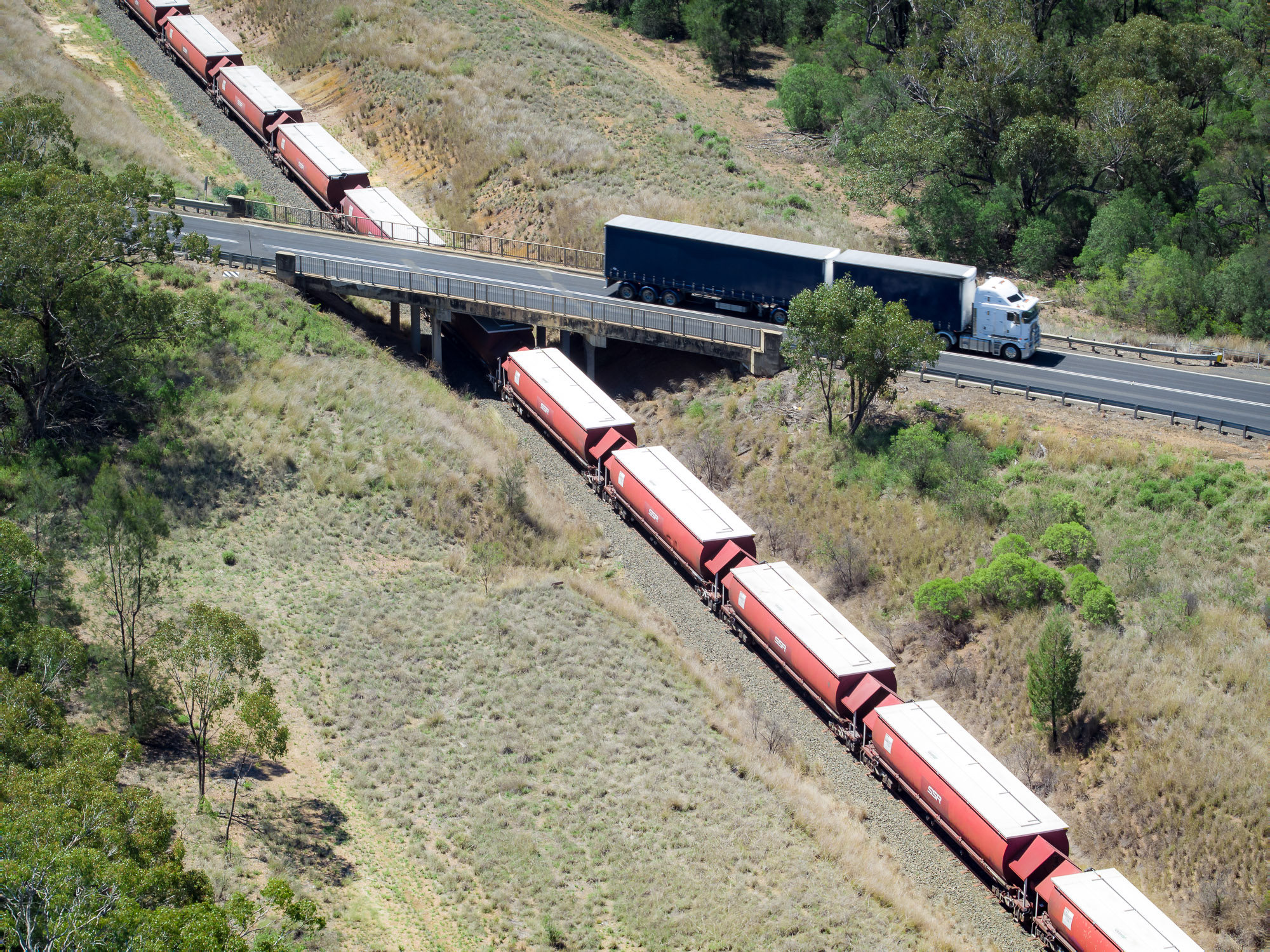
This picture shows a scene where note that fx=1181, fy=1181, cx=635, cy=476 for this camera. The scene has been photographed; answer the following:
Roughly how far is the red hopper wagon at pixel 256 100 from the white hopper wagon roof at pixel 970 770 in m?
52.8

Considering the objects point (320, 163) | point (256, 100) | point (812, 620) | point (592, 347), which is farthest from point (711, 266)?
point (256, 100)

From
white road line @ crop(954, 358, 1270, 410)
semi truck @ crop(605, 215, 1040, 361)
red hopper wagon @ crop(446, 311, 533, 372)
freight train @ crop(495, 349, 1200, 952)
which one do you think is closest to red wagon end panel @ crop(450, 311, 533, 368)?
red hopper wagon @ crop(446, 311, 533, 372)

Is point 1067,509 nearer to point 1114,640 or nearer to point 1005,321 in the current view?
point 1114,640

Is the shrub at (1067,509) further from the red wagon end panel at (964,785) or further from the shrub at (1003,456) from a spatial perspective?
the red wagon end panel at (964,785)

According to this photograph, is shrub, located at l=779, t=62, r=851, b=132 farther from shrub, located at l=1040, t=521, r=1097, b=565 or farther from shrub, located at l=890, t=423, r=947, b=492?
shrub, located at l=1040, t=521, r=1097, b=565

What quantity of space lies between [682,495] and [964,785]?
15.3m

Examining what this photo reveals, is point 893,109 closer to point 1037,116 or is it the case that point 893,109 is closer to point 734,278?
point 1037,116

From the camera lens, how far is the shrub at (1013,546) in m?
39.3

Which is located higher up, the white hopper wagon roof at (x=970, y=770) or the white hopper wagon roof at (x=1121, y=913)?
the white hopper wagon roof at (x=970, y=770)

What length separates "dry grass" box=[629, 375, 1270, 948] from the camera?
31.2 metres

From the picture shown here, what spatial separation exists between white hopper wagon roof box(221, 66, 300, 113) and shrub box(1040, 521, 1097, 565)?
51.4 m

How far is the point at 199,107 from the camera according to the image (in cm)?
7225

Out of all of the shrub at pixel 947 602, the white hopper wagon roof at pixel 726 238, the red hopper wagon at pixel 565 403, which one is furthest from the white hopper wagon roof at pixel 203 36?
the shrub at pixel 947 602

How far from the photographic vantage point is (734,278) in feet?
168
